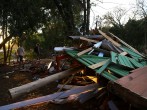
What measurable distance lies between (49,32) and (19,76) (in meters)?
17.1

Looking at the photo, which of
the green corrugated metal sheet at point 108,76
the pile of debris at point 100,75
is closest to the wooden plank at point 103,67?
the pile of debris at point 100,75

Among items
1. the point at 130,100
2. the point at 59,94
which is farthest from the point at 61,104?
the point at 130,100

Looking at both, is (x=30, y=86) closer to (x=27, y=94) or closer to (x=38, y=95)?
(x=38, y=95)

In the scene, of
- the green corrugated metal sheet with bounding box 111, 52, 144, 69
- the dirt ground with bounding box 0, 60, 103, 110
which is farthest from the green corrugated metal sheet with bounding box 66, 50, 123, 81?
the dirt ground with bounding box 0, 60, 103, 110

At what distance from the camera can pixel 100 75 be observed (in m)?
7.41

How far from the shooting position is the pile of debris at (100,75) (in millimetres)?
5738

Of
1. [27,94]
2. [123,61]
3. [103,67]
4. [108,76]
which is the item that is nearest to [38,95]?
[27,94]

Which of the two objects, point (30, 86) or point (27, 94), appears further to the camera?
point (27, 94)

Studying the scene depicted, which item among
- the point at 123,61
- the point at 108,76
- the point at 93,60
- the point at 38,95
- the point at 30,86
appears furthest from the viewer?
the point at 38,95

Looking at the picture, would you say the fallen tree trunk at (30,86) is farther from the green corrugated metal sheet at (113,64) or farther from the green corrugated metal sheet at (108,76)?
the green corrugated metal sheet at (108,76)

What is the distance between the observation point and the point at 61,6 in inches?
755

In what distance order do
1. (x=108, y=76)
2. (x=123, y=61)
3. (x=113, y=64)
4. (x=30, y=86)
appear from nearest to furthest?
(x=108, y=76), (x=30, y=86), (x=113, y=64), (x=123, y=61)

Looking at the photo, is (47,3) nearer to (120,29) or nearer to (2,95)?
(2,95)

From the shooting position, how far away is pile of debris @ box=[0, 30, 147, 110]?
574cm
